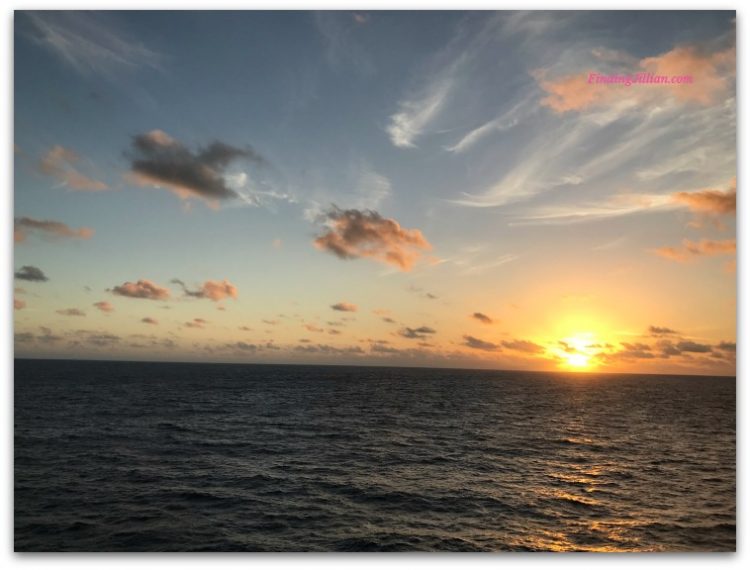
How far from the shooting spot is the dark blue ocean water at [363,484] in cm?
Result: 1157

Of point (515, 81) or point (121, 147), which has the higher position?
point (515, 81)

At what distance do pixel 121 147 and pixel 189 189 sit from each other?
2039 millimetres

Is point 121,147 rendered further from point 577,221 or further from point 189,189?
point 577,221

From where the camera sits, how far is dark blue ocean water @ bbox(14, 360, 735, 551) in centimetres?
1157

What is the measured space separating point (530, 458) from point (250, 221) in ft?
53.5

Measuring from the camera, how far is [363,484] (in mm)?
16031

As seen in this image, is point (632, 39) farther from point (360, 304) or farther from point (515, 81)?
point (360, 304)

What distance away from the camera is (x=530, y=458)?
20953mm

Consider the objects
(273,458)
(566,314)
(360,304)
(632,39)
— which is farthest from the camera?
(273,458)

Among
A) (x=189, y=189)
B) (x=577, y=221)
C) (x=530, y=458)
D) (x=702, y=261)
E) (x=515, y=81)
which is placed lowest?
(x=530, y=458)

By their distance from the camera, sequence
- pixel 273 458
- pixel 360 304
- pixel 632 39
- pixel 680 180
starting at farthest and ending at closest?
pixel 273 458, pixel 360 304, pixel 680 180, pixel 632 39

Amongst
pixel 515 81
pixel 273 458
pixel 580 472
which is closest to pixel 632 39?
pixel 515 81

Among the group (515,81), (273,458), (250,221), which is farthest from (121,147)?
(273,458)

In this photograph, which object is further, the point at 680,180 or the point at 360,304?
the point at 360,304
